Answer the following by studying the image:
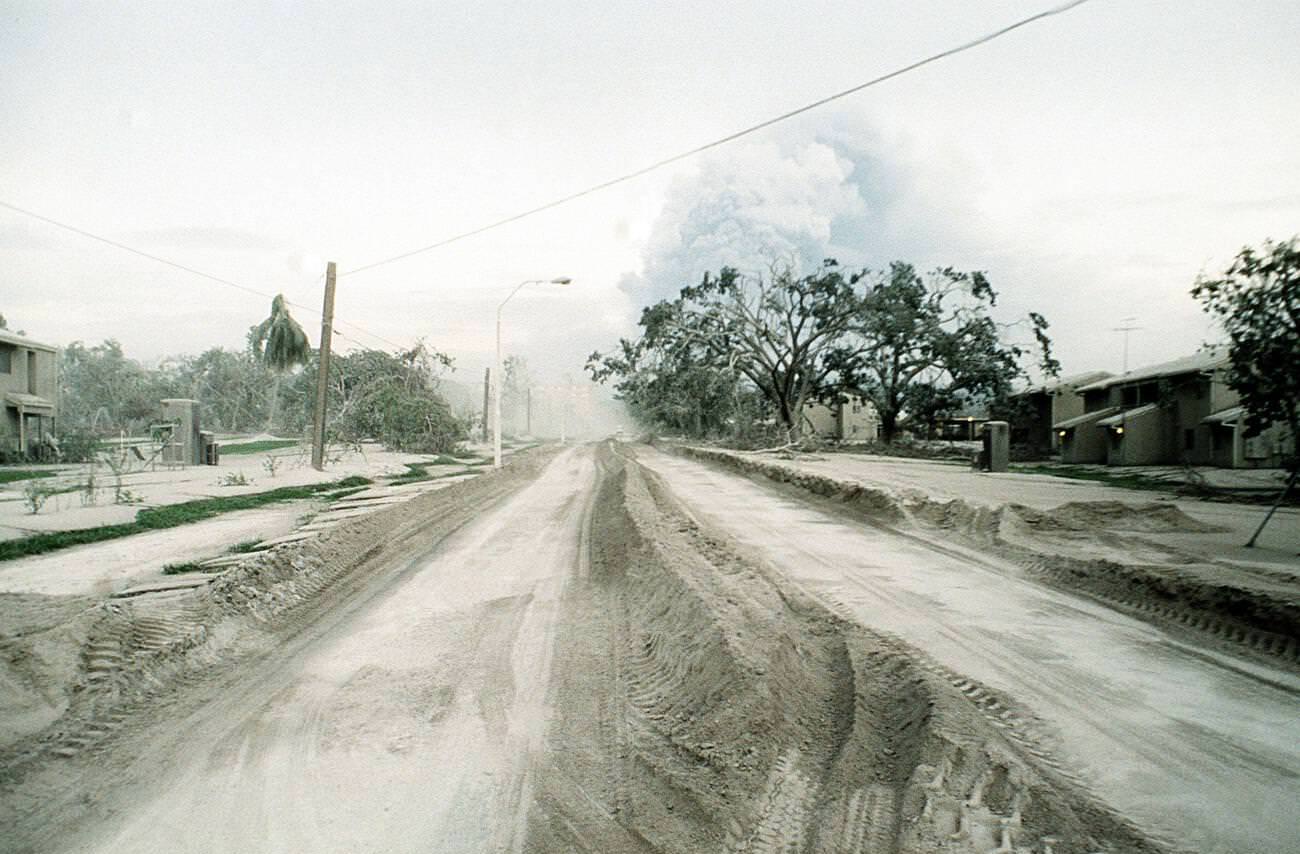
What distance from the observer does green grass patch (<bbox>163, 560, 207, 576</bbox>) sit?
8188 mm

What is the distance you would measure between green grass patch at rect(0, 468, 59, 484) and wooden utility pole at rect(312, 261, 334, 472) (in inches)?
269

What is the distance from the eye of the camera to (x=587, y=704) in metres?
4.59

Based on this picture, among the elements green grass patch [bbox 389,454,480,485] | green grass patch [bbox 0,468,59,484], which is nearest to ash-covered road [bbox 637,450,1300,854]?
green grass patch [bbox 389,454,480,485]

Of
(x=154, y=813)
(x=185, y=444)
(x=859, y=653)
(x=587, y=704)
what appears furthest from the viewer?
(x=185, y=444)

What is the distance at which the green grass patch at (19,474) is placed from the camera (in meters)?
19.0

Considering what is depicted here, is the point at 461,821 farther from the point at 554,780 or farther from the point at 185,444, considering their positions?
the point at 185,444

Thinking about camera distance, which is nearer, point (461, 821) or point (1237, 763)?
point (461, 821)

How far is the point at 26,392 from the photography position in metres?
28.4

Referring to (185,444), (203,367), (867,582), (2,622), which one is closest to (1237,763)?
(867,582)

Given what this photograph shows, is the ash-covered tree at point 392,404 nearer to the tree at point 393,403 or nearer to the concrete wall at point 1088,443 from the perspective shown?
the tree at point 393,403

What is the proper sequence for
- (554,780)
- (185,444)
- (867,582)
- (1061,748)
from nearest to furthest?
(554,780)
(1061,748)
(867,582)
(185,444)

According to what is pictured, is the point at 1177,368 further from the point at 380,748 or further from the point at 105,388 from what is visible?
the point at 105,388

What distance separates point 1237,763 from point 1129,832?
3.89 ft

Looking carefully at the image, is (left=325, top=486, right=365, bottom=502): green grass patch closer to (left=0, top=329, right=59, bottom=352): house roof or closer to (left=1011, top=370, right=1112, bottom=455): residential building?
(left=0, top=329, right=59, bottom=352): house roof
